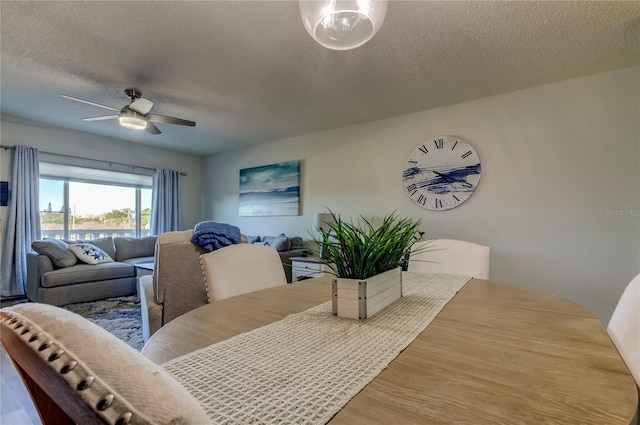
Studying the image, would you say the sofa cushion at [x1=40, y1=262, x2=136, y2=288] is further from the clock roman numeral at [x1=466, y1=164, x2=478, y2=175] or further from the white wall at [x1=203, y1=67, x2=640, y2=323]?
the clock roman numeral at [x1=466, y1=164, x2=478, y2=175]

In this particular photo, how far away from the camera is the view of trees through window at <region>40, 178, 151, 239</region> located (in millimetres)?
A: 4273

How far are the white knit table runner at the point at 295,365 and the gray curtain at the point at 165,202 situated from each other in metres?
5.02

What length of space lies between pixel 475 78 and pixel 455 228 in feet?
4.88

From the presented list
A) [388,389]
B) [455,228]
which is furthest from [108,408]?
[455,228]

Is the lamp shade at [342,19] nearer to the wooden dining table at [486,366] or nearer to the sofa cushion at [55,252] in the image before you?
the wooden dining table at [486,366]

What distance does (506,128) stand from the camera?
295cm

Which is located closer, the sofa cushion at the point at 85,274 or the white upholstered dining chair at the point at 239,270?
the white upholstered dining chair at the point at 239,270

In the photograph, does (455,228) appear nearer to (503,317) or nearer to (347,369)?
(503,317)

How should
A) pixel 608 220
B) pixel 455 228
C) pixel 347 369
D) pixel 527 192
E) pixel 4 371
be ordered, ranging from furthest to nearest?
pixel 455 228 → pixel 527 192 → pixel 608 220 → pixel 4 371 → pixel 347 369

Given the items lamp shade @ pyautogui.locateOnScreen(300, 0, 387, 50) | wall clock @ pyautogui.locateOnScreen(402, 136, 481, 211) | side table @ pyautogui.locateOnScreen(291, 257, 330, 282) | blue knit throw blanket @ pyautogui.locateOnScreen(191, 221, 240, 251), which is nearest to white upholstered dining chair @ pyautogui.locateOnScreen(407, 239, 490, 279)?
lamp shade @ pyautogui.locateOnScreen(300, 0, 387, 50)

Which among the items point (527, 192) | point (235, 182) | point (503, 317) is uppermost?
point (235, 182)

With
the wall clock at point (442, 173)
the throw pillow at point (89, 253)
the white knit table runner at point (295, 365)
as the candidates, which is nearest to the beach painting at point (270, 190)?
the wall clock at point (442, 173)

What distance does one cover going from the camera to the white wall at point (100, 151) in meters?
3.79

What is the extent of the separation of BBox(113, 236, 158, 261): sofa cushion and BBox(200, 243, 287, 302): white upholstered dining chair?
373cm
